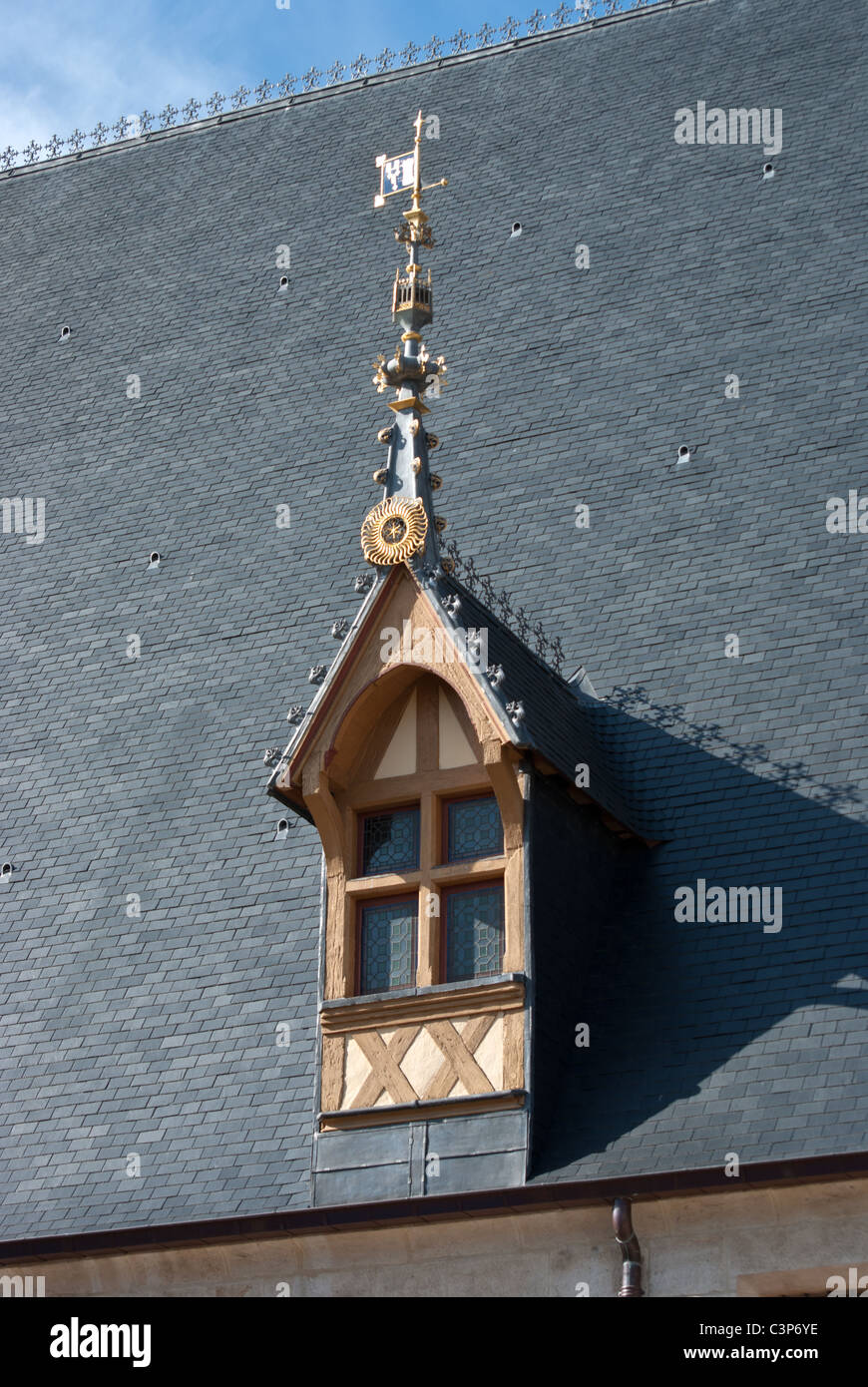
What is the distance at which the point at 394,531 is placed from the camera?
16.1 meters

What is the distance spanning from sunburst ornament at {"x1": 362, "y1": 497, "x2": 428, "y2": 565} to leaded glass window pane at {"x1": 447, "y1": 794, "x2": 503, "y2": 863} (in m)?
1.71

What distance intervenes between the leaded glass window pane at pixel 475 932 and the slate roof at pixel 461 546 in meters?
0.75

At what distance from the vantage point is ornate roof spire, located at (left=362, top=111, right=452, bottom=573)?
16.0 meters

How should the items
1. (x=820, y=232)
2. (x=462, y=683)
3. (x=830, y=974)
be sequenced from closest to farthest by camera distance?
1. (x=830, y=974)
2. (x=462, y=683)
3. (x=820, y=232)

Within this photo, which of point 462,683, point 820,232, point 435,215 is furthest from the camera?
point 435,215

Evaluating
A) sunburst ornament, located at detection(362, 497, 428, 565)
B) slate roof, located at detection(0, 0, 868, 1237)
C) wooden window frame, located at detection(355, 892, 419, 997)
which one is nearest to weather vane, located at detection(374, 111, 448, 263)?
slate roof, located at detection(0, 0, 868, 1237)

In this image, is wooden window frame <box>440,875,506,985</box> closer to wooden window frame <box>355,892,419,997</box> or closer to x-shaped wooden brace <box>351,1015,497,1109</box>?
wooden window frame <box>355,892,419,997</box>

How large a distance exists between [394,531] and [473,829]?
212 centimetres

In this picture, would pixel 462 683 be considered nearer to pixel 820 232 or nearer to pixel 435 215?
pixel 820 232

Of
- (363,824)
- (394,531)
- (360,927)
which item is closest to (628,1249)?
(360,927)

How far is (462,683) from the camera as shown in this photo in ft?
50.4
